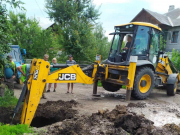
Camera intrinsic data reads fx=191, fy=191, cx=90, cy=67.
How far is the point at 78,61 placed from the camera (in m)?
13.6

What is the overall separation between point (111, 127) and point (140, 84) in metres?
3.42

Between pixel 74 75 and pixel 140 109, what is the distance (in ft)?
7.48

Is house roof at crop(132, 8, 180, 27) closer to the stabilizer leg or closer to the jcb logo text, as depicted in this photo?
the jcb logo text

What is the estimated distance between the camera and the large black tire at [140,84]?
22.7 ft

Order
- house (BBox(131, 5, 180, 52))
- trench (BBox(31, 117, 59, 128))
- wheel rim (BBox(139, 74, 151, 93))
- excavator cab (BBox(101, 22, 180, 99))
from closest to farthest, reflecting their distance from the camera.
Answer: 1. trench (BBox(31, 117, 59, 128))
2. excavator cab (BBox(101, 22, 180, 99))
3. wheel rim (BBox(139, 74, 151, 93))
4. house (BBox(131, 5, 180, 52))

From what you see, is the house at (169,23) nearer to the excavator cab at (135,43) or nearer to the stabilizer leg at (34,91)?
the excavator cab at (135,43)

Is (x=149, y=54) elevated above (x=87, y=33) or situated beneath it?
situated beneath

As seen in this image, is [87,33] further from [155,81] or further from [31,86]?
[31,86]

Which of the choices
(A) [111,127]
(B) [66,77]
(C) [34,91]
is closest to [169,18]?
(B) [66,77]

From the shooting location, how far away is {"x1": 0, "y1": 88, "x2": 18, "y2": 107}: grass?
18.3 ft

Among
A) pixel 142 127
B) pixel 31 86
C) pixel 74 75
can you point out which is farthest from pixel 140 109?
pixel 31 86

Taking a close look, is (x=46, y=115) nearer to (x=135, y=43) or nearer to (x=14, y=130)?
(x=14, y=130)

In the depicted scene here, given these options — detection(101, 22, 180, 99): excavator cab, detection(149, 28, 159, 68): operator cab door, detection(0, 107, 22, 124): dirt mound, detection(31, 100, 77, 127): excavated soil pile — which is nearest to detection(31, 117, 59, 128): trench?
detection(31, 100, 77, 127): excavated soil pile

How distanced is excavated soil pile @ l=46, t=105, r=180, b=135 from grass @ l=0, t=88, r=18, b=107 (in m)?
2.21
